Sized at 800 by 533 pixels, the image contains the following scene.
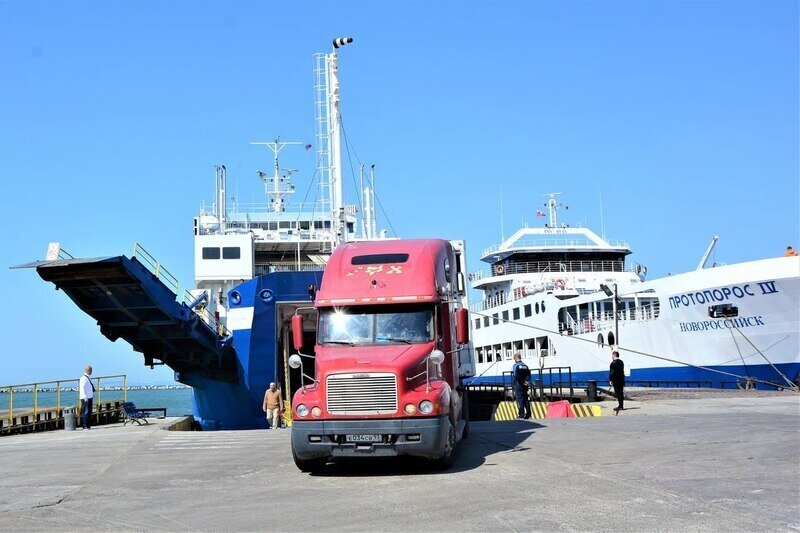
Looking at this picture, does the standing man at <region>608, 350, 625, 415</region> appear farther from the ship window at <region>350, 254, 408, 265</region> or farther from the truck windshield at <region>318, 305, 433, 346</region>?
the truck windshield at <region>318, 305, 433, 346</region>

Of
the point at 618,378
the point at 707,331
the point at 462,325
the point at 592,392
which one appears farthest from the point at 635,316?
the point at 462,325

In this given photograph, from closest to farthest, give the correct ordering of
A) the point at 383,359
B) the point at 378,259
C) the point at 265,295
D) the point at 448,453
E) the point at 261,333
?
the point at 383,359 < the point at 448,453 < the point at 378,259 < the point at 265,295 < the point at 261,333

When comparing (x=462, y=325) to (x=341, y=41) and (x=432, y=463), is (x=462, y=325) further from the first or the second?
(x=341, y=41)

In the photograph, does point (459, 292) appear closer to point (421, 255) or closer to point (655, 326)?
point (421, 255)

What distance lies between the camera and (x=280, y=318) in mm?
25438

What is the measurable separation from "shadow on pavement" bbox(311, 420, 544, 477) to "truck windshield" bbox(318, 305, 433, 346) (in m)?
1.82

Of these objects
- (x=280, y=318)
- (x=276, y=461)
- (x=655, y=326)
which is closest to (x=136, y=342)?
(x=280, y=318)

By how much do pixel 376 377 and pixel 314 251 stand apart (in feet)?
85.2

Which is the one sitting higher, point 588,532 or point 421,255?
point 421,255

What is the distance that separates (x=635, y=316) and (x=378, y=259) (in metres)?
28.8

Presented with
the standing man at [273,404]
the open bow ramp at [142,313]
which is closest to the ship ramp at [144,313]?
the open bow ramp at [142,313]

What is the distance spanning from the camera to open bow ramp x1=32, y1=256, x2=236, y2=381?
19.2 m

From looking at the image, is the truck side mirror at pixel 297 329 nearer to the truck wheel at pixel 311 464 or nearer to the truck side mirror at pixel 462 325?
the truck wheel at pixel 311 464

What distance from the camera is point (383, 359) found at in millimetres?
10977
